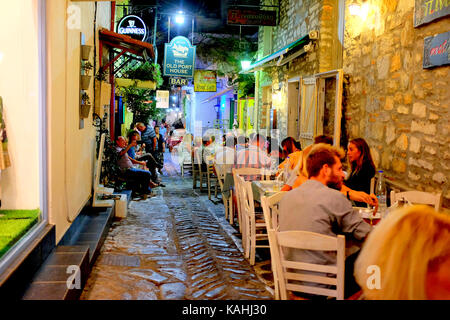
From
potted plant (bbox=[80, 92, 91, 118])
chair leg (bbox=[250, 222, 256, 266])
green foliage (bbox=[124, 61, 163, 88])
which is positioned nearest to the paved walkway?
chair leg (bbox=[250, 222, 256, 266])

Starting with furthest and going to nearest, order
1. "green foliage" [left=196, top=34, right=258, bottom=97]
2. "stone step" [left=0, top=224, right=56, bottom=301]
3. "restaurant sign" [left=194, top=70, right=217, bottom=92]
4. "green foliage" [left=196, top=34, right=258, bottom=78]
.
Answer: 1. "restaurant sign" [left=194, top=70, right=217, bottom=92]
2. "green foliage" [left=196, top=34, right=258, bottom=78]
3. "green foliage" [left=196, top=34, right=258, bottom=97]
4. "stone step" [left=0, top=224, right=56, bottom=301]

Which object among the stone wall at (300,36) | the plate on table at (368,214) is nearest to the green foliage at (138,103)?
the stone wall at (300,36)

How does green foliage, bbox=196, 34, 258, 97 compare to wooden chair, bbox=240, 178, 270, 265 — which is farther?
green foliage, bbox=196, 34, 258, 97

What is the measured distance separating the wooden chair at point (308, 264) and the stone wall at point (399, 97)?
2.32 meters

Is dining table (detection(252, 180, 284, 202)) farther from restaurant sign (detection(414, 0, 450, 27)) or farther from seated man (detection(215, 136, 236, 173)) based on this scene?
restaurant sign (detection(414, 0, 450, 27))

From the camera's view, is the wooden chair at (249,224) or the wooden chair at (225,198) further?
the wooden chair at (225,198)

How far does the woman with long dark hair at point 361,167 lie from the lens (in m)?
5.31

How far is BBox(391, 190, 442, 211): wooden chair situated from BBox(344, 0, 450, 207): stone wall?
0.83ft

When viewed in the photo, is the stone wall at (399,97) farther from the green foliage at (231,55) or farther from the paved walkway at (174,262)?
the green foliage at (231,55)

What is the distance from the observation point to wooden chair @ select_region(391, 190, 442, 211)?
435cm

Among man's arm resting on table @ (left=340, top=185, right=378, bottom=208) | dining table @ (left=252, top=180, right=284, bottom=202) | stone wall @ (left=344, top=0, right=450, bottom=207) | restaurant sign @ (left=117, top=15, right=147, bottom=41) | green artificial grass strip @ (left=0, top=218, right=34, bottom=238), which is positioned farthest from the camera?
restaurant sign @ (left=117, top=15, right=147, bottom=41)

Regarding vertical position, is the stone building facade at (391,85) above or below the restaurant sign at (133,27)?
below
